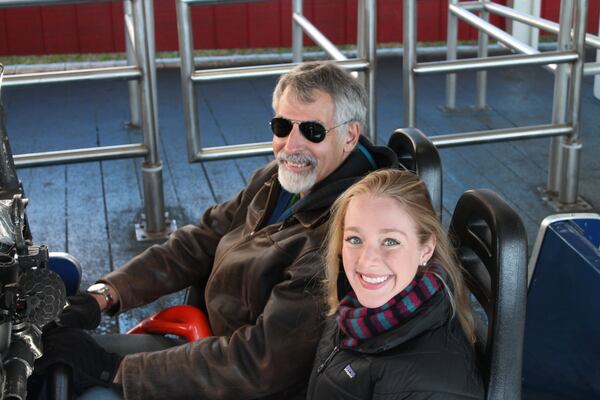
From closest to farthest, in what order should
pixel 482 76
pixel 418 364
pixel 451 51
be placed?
pixel 418 364 → pixel 451 51 → pixel 482 76

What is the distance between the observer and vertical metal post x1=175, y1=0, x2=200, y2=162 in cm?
311

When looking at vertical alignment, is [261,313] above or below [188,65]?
below

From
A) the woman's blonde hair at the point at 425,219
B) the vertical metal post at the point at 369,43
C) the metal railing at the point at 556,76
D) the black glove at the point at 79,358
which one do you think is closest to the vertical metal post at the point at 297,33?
the metal railing at the point at 556,76

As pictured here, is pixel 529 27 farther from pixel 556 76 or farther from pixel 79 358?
pixel 79 358

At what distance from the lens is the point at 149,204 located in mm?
3443

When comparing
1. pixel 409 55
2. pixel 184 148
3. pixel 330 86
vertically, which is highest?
pixel 330 86

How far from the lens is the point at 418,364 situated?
4.48ft

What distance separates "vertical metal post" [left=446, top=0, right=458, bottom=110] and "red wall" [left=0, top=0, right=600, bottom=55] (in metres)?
1.52

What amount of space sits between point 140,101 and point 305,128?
5.01ft

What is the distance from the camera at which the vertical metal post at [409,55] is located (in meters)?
3.20

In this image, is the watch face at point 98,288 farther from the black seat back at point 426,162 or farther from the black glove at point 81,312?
the black seat back at point 426,162

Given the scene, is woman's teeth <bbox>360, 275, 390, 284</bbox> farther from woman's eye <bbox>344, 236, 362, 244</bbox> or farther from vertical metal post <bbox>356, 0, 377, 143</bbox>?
vertical metal post <bbox>356, 0, 377, 143</bbox>

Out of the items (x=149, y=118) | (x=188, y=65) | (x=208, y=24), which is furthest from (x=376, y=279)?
(x=208, y=24)

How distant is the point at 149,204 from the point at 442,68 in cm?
112
